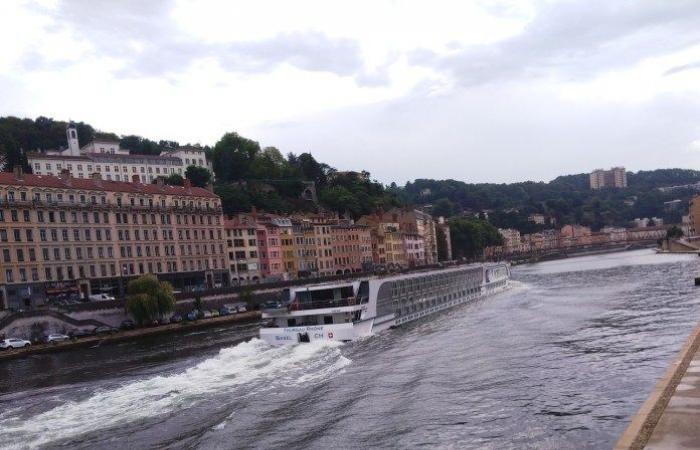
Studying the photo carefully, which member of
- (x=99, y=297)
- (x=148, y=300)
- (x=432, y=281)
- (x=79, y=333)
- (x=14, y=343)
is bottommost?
(x=79, y=333)

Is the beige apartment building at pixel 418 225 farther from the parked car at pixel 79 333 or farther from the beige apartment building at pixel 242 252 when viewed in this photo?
the parked car at pixel 79 333

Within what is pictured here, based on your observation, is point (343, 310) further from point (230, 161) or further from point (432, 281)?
point (230, 161)

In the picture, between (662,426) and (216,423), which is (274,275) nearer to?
(216,423)

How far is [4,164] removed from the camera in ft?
407

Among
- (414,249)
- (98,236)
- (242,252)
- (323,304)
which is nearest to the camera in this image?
(323,304)

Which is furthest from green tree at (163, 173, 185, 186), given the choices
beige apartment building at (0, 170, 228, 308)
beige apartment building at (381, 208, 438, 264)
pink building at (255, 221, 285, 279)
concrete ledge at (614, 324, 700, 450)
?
concrete ledge at (614, 324, 700, 450)

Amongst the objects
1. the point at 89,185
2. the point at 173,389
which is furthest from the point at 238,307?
the point at 173,389

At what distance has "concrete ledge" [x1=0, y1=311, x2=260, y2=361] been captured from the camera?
59.1 metres

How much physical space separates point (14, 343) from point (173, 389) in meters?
36.3

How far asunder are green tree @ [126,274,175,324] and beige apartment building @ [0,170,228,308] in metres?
10.8

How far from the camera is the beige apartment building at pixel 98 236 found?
7588 centimetres

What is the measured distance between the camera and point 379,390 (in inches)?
1111

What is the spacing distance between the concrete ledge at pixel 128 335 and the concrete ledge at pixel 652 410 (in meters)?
54.3

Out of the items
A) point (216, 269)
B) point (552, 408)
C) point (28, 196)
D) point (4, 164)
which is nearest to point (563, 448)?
point (552, 408)
